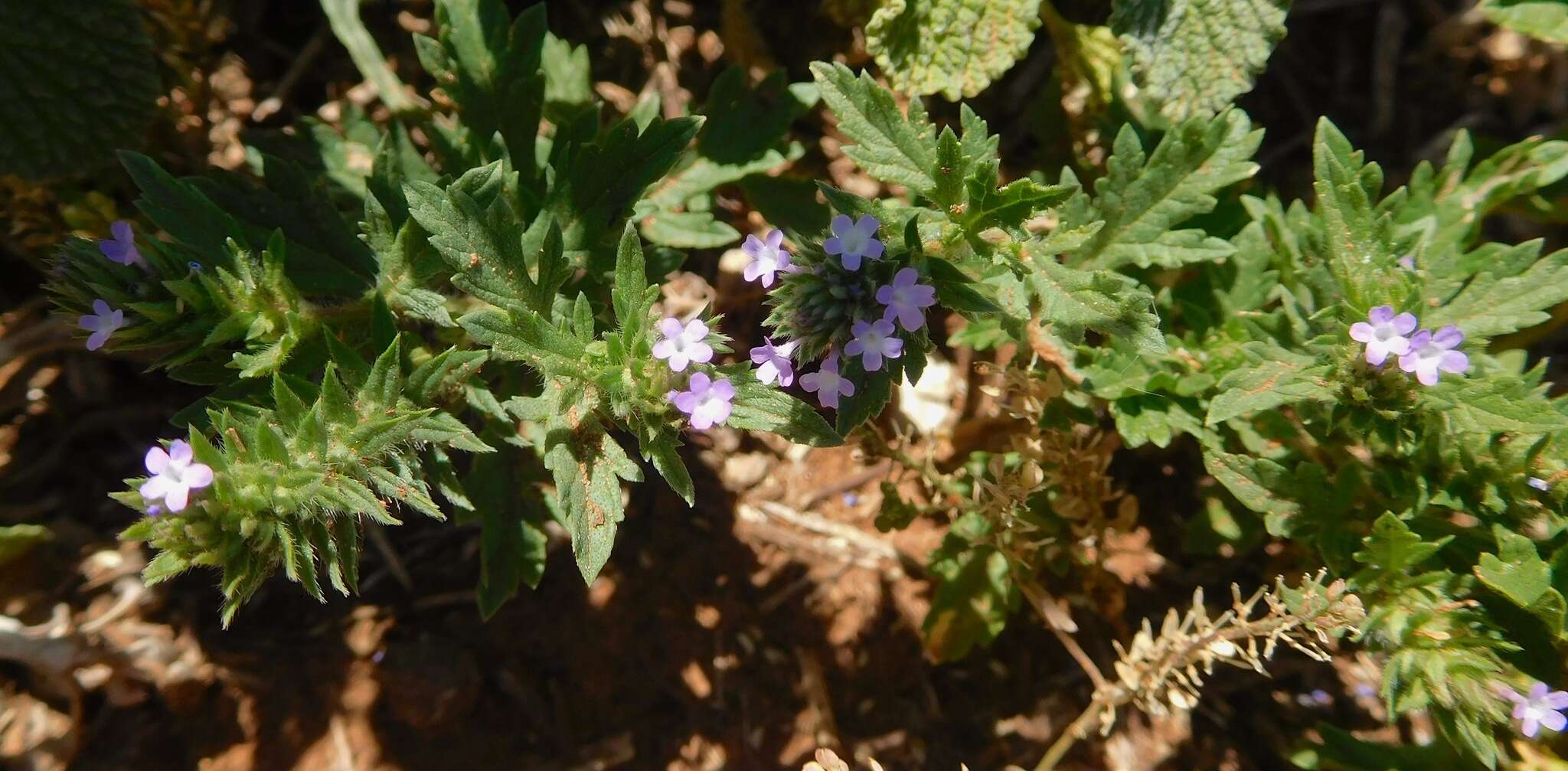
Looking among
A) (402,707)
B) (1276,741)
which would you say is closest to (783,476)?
(402,707)

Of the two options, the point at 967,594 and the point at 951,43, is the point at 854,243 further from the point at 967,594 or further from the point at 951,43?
the point at 967,594

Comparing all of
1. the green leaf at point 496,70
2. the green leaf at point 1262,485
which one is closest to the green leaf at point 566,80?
the green leaf at point 496,70

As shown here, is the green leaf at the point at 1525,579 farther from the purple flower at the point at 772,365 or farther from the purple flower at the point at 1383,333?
the purple flower at the point at 772,365

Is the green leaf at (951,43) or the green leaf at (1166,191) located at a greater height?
the green leaf at (951,43)

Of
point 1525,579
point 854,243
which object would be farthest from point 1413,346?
point 854,243

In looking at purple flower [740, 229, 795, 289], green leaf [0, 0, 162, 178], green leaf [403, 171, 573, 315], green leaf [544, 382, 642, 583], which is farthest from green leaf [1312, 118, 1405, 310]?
green leaf [0, 0, 162, 178]

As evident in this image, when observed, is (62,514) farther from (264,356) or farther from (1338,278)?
Result: (1338,278)
